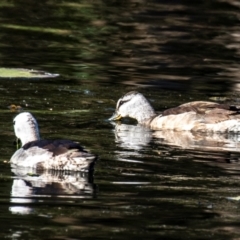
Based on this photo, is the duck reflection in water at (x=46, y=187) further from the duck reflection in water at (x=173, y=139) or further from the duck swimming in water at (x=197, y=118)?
the duck swimming in water at (x=197, y=118)

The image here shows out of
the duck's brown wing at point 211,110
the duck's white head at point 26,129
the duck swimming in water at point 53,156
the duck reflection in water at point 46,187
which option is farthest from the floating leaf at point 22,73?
the duck reflection in water at point 46,187

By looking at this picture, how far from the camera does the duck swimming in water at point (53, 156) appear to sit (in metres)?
12.4

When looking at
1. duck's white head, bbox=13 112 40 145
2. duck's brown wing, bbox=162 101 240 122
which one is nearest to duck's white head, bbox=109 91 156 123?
duck's brown wing, bbox=162 101 240 122

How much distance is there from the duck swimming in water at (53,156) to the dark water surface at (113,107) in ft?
0.45

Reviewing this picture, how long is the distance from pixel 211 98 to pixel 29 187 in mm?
8249

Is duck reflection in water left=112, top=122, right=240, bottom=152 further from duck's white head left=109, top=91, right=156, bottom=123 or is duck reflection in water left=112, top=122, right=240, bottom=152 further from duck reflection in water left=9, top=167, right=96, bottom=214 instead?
duck reflection in water left=9, top=167, right=96, bottom=214

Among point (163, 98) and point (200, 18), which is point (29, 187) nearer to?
point (163, 98)

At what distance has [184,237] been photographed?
991cm

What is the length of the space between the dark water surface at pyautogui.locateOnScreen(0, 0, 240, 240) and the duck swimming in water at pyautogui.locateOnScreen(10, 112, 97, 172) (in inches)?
5.4

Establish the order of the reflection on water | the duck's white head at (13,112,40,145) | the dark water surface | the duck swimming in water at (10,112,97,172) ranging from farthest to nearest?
1. the reflection on water
2. the duck's white head at (13,112,40,145)
3. the duck swimming in water at (10,112,97,172)
4. the dark water surface

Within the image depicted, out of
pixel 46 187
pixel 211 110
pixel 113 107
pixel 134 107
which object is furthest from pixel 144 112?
pixel 46 187

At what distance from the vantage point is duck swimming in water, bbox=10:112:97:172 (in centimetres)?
1236

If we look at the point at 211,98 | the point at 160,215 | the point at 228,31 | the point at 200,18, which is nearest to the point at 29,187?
the point at 160,215

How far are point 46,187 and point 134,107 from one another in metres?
6.52
